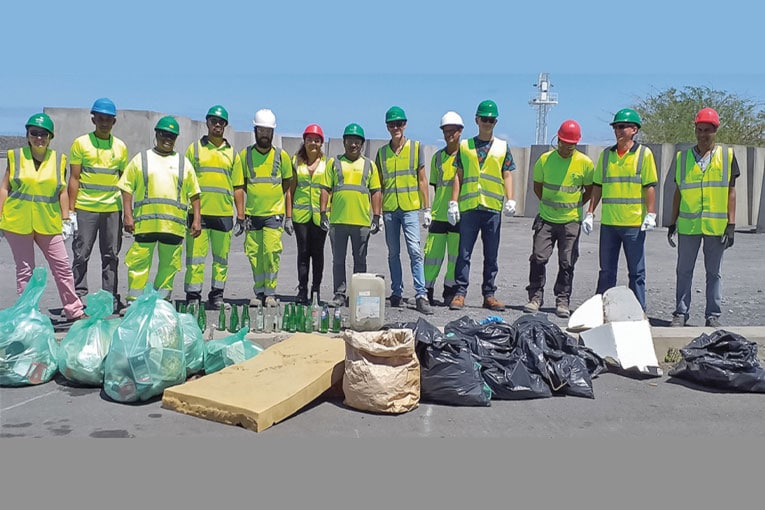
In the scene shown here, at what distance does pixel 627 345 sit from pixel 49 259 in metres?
5.20

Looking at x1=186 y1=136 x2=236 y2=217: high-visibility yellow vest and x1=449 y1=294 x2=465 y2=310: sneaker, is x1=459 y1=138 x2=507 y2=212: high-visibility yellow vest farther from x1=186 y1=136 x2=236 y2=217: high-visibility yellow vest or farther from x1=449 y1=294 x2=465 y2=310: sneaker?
x1=186 y1=136 x2=236 y2=217: high-visibility yellow vest

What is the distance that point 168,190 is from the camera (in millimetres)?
7062

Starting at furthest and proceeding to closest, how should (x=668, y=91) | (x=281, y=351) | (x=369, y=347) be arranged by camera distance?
(x=668, y=91)
(x=281, y=351)
(x=369, y=347)

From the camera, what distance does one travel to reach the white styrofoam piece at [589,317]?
21.9 ft

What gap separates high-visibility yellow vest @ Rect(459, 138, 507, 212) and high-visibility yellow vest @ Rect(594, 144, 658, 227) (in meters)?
1.10

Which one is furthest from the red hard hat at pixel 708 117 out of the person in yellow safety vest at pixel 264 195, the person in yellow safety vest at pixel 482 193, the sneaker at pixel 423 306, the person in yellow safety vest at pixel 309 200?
the person in yellow safety vest at pixel 264 195

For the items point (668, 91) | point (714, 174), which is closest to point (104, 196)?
point (714, 174)

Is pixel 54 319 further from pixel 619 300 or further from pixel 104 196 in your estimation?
pixel 619 300

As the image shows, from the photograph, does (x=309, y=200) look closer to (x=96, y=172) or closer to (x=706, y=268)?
(x=96, y=172)

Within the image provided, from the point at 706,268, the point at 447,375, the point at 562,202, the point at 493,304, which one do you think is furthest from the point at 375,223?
the point at 706,268

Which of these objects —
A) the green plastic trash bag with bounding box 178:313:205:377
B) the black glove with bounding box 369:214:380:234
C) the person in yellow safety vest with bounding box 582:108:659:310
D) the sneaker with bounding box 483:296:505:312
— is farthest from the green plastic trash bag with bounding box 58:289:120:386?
the person in yellow safety vest with bounding box 582:108:659:310

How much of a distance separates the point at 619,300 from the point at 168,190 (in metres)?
4.23

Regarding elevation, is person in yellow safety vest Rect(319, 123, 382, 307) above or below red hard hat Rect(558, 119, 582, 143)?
below

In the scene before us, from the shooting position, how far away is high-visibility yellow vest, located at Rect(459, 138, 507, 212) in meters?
8.07
